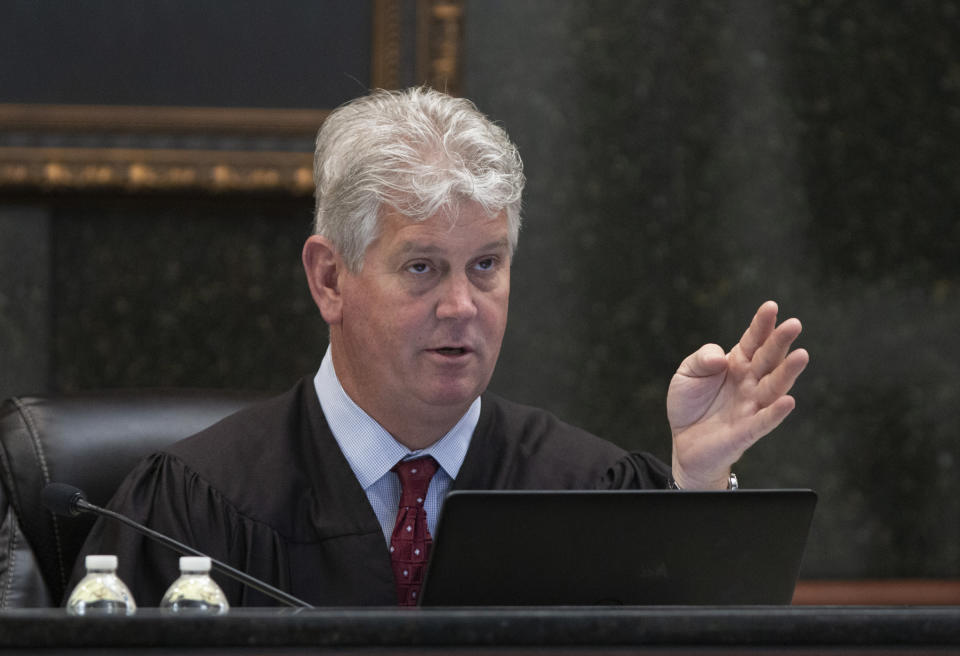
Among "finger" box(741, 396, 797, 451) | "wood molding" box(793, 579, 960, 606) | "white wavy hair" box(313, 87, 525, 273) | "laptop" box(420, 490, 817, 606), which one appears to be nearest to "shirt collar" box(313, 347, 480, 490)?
"white wavy hair" box(313, 87, 525, 273)

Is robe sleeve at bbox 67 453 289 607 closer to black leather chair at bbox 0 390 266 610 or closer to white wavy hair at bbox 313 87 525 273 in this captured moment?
black leather chair at bbox 0 390 266 610

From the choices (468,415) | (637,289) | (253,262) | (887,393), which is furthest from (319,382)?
(887,393)

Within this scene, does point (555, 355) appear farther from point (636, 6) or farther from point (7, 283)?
point (7, 283)

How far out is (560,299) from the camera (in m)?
2.96

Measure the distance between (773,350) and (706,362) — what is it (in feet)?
0.28

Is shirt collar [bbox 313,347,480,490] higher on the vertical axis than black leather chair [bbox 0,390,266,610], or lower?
higher

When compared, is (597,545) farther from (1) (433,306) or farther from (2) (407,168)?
(2) (407,168)

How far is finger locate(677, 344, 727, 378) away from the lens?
1.77 metres

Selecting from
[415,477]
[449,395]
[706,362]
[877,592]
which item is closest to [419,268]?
[449,395]

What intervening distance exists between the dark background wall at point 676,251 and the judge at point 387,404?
3.00 feet

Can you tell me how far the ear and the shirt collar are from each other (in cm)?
11

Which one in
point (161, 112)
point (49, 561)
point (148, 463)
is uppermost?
point (161, 112)

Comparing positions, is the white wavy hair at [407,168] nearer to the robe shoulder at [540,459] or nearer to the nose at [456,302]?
the nose at [456,302]

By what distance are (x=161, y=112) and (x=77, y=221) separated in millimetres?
289
